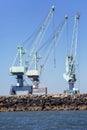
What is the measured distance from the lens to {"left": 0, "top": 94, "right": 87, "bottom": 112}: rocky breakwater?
12475cm

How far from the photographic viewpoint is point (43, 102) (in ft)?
418

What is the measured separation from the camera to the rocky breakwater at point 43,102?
409ft

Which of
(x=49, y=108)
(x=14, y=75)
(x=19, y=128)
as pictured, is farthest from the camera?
(x=14, y=75)

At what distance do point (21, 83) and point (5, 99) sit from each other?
27.4 metres

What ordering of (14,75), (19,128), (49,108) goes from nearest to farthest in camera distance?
(19,128) → (49,108) → (14,75)

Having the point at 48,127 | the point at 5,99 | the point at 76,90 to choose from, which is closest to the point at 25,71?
the point at 76,90

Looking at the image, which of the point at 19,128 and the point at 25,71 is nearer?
the point at 19,128

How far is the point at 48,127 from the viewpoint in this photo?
198ft

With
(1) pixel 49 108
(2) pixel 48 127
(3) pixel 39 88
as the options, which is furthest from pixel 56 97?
(2) pixel 48 127

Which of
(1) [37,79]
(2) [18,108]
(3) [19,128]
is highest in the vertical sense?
(1) [37,79]

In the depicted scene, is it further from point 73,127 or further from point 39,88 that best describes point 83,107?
point 73,127

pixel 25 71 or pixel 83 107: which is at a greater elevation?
pixel 25 71

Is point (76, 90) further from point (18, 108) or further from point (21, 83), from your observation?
point (18, 108)

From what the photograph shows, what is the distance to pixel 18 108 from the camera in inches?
4906
